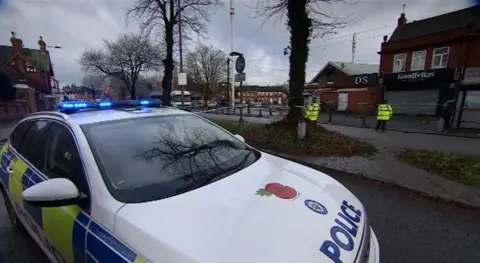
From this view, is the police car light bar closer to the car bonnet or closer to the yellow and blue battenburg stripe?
the yellow and blue battenburg stripe

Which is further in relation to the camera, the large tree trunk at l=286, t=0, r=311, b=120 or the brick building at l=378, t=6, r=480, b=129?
the brick building at l=378, t=6, r=480, b=129

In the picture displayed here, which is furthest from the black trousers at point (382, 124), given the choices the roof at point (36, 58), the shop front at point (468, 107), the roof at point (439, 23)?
the roof at point (36, 58)

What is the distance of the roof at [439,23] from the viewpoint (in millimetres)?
21938

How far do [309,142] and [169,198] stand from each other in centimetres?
651

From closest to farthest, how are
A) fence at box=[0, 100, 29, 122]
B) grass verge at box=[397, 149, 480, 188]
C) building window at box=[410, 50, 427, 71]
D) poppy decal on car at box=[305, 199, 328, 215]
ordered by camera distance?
poppy decal on car at box=[305, 199, 328, 215], grass verge at box=[397, 149, 480, 188], building window at box=[410, 50, 427, 71], fence at box=[0, 100, 29, 122]

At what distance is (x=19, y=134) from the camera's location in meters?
3.24

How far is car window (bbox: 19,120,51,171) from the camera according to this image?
251 cm

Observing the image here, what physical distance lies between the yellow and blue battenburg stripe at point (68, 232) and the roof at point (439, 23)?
27.8 m

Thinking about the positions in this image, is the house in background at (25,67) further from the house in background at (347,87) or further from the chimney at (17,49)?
the house in background at (347,87)

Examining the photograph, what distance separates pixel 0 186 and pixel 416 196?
20.0 ft

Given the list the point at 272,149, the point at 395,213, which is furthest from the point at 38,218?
the point at 272,149

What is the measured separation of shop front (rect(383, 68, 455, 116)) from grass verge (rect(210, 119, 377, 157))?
55.0 ft

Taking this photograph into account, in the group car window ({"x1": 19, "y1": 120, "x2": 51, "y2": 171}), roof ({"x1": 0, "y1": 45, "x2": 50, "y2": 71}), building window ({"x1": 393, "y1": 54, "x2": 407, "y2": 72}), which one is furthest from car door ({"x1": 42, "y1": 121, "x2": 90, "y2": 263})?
roof ({"x1": 0, "y1": 45, "x2": 50, "y2": 71})

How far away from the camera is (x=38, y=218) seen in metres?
2.34
